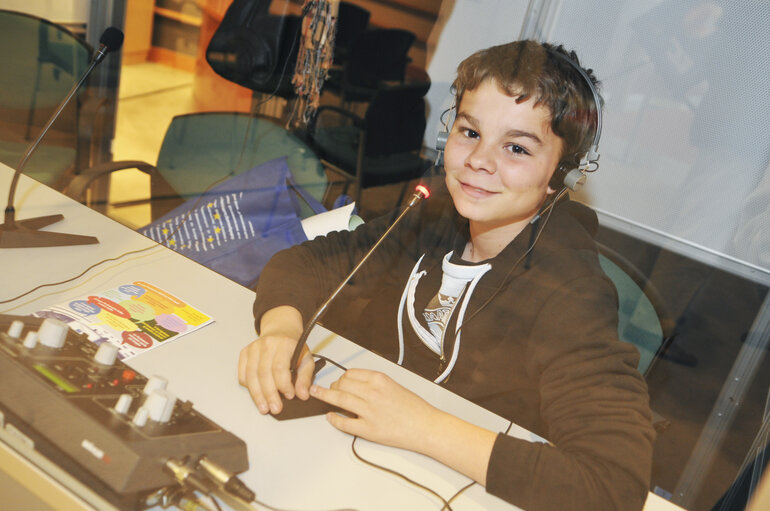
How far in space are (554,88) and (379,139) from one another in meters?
0.86

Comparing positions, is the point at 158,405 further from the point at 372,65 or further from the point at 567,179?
the point at 372,65

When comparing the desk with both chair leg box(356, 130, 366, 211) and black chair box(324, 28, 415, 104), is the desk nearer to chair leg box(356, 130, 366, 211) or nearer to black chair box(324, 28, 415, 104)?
chair leg box(356, 130, 366, 211)

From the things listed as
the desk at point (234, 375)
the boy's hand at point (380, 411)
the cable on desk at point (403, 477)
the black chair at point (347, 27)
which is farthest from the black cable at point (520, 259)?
the black chair at point (347, 27)

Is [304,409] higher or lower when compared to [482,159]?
lower

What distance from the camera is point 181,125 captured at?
86.7 inches

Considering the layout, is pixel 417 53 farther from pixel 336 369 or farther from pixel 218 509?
pixel 218 509

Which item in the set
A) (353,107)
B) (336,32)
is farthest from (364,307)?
(336,32)

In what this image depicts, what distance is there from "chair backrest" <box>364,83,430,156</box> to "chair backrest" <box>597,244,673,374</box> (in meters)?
0.65

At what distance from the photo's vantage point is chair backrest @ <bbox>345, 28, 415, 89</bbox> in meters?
1.89

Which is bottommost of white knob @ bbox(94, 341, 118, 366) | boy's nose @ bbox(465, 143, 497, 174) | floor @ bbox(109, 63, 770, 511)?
floor @ bbox(109, 63, 770, 511)

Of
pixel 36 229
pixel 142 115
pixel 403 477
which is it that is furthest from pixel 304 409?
pixel 142 115

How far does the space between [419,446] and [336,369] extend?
0.74 ft

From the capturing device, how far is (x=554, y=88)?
118cm

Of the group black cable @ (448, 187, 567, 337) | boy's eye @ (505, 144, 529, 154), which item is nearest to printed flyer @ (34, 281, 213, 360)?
black cable @ (448, 187, 567, 337)
